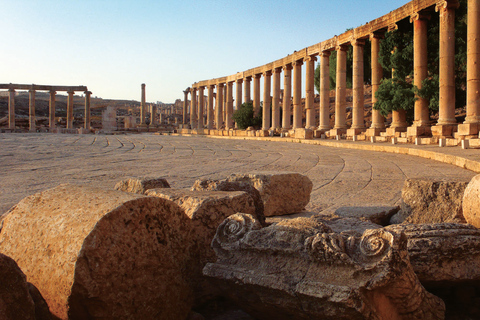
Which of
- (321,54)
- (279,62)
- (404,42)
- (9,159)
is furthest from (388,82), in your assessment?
(9,159)

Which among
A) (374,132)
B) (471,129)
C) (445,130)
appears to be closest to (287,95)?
(374,132)

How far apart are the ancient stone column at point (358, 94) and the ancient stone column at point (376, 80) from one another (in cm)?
93

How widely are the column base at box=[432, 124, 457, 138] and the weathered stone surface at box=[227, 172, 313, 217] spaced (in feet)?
47.8

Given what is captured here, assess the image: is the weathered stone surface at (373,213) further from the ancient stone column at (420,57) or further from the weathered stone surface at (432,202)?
the ancient stone column at (420,57)

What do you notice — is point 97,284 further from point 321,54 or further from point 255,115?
point 255,115

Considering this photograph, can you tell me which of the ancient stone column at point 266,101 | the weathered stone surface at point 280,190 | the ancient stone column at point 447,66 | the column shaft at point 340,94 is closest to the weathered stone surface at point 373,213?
the weathered stone surface at point 280,190

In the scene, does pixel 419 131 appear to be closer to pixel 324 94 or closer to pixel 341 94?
pixel 341 94

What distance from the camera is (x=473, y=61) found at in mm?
15672

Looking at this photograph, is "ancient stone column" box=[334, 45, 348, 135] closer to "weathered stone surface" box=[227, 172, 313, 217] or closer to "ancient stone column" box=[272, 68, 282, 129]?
"ancient stone column" box=[272, 68, 282, 129]

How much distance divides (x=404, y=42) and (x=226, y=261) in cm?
2268

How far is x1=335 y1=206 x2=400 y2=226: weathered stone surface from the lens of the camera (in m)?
4.18

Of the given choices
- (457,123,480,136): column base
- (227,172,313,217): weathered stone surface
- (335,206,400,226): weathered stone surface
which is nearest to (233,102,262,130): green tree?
(457,123,480,136): column base

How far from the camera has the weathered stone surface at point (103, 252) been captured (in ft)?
6.40

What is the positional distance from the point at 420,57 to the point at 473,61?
3648mm
